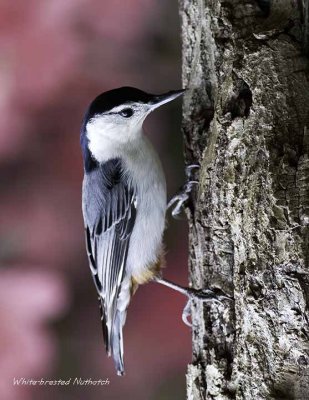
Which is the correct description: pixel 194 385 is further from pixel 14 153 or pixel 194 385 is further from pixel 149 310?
pixel 14 153

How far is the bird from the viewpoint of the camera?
1.19 metres

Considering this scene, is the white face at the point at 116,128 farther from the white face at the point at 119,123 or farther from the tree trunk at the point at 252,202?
the tree trunk at the point at 252,202

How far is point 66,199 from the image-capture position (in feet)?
4.66

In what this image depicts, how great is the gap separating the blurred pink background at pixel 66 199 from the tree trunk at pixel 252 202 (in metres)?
0.35

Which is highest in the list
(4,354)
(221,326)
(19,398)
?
(221,326)

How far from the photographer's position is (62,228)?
55.6 inches

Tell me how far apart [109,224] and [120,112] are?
249 mm

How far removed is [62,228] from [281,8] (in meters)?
0.76

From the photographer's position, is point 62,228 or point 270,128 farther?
point 62,228

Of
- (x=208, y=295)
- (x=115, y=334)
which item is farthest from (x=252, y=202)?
(x=115, y=334)

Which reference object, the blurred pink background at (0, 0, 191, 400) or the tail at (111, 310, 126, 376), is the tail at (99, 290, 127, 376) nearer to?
the tail at (111, 310, 126, 376)

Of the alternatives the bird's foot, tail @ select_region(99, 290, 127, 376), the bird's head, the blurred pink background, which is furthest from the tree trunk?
the blurred pink background

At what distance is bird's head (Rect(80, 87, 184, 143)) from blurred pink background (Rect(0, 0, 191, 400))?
20 centimetres

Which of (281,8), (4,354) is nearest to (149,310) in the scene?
(4,354)
